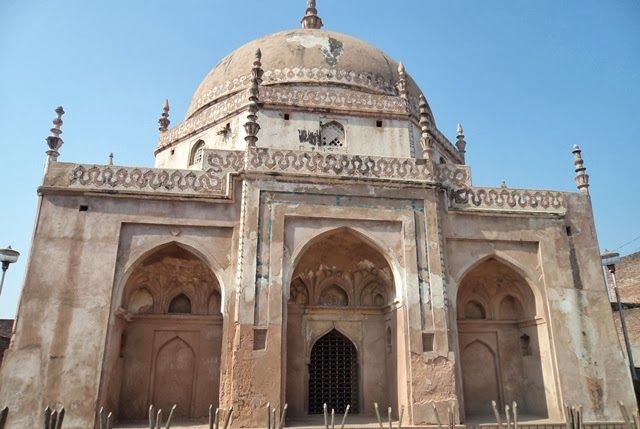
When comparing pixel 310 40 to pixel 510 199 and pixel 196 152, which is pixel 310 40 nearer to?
pixel 196 152

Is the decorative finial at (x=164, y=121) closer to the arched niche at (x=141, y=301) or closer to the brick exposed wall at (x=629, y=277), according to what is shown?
the arched niche at (x=141, y=301)

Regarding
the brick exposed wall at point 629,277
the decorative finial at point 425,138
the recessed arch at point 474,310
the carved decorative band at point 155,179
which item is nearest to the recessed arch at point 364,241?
the carved decorative band at point 155,179

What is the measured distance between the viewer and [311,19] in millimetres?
17969

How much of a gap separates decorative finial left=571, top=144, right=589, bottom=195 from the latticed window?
5660 millimetres

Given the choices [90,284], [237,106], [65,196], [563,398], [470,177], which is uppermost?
[237,106]

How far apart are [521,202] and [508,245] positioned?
1056mm

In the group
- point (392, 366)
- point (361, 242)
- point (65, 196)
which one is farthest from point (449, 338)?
point (65, 196)

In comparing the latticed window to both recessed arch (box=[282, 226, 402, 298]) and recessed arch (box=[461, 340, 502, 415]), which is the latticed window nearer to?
recessed arch (box=[282, 226, 402, 298])

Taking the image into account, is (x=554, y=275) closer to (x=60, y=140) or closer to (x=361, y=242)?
(x=361, y=242)

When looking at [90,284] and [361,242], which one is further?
[361,242]

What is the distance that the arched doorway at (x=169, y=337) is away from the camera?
32.3 feet

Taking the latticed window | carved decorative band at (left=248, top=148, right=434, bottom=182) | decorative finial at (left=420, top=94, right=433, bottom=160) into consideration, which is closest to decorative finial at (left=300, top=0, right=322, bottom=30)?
the latticed window

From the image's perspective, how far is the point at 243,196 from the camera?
9625mm

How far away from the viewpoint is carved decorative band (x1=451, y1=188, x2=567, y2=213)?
35.0ft
